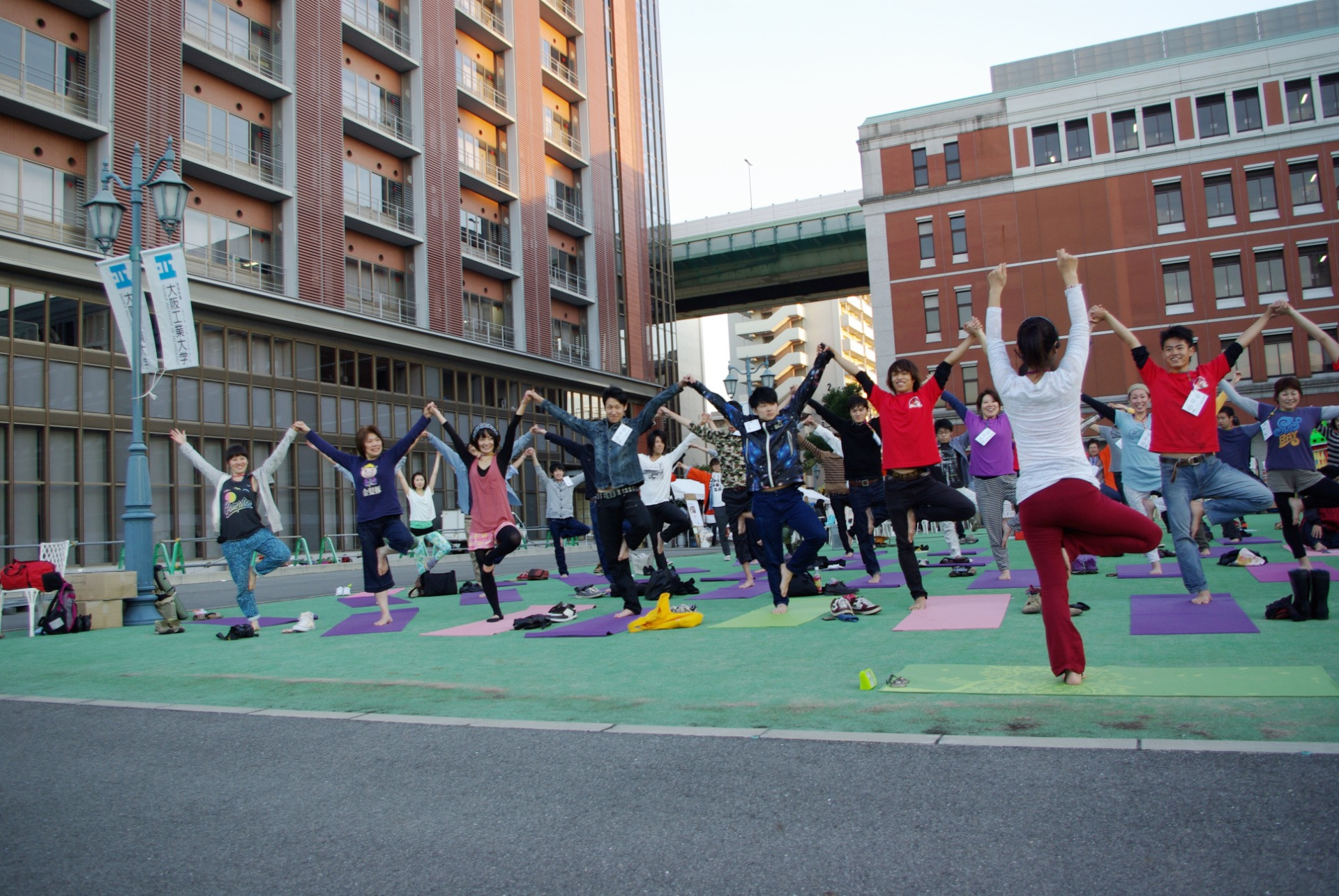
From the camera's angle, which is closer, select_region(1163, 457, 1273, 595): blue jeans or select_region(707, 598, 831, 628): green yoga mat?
select_region(1163, 457, 1273, 595): blue jeans

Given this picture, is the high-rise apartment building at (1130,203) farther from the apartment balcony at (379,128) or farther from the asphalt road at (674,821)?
the asphalt road at (674,821)

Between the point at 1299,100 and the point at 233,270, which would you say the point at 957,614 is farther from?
the point at 1299,100

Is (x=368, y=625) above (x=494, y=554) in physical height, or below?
below

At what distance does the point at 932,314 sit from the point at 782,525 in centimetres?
4574

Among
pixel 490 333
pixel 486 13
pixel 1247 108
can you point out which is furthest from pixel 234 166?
pixel 1247 108

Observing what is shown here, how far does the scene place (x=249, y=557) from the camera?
9.52 meters

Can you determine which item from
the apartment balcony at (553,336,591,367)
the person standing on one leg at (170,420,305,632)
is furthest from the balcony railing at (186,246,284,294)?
the person standing on one leg at (170,420,305,632)

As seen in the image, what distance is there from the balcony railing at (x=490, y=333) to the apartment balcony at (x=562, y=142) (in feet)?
31.1

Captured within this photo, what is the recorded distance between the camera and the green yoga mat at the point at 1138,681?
4242 mm

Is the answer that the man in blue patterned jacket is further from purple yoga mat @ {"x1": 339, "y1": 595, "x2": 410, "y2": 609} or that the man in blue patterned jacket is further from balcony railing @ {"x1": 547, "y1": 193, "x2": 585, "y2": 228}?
balcony railing @ {"x1": 547, "y1": 193, "x2": 585, "y2": 228}

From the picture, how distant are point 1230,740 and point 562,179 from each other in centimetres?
4551

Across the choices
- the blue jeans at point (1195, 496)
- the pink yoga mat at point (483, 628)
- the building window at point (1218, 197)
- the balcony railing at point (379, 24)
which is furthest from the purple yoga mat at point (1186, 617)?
the building window at point (1218, 197)

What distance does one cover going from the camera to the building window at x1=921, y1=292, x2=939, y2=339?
169 feet

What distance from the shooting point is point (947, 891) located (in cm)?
242
